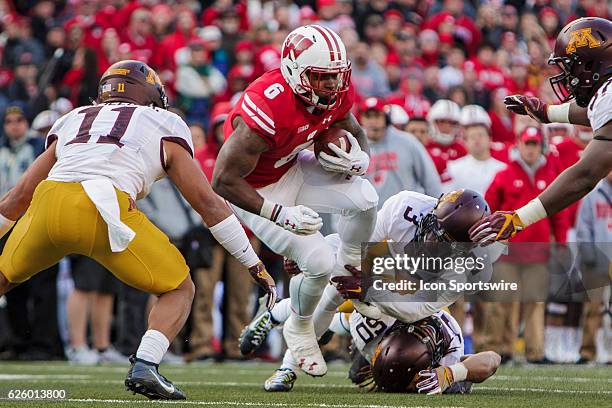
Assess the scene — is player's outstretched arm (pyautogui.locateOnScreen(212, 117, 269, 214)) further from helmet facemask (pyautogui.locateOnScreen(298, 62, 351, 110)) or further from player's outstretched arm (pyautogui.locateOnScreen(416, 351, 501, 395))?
player's outstretched arm (pyautogui.locateOnScreen(416, 351, 501, 395))

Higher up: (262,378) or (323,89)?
(323,89)

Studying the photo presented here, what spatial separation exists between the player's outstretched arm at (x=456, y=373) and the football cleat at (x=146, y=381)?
135 cm

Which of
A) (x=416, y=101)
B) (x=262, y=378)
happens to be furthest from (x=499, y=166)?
(x=262, y=378)

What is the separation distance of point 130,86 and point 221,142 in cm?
423

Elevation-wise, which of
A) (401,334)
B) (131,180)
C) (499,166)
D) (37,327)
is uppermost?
(131,180)

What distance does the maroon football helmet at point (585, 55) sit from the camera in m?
5.81

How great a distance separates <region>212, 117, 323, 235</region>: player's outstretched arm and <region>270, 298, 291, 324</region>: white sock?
950 millimetres

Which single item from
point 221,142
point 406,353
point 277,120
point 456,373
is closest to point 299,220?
point 277,120

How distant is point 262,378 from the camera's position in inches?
305

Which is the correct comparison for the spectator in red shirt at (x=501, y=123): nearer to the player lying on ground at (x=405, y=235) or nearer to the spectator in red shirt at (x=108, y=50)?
the spectator in red shirt at (x=108, y=50)

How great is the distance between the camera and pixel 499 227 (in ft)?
17.9

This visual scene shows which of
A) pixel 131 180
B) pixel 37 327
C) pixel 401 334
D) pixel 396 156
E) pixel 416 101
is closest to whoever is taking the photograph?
pixel 131 180

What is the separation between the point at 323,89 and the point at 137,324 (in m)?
4.31

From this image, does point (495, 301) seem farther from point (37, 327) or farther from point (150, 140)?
point (150, 140)
